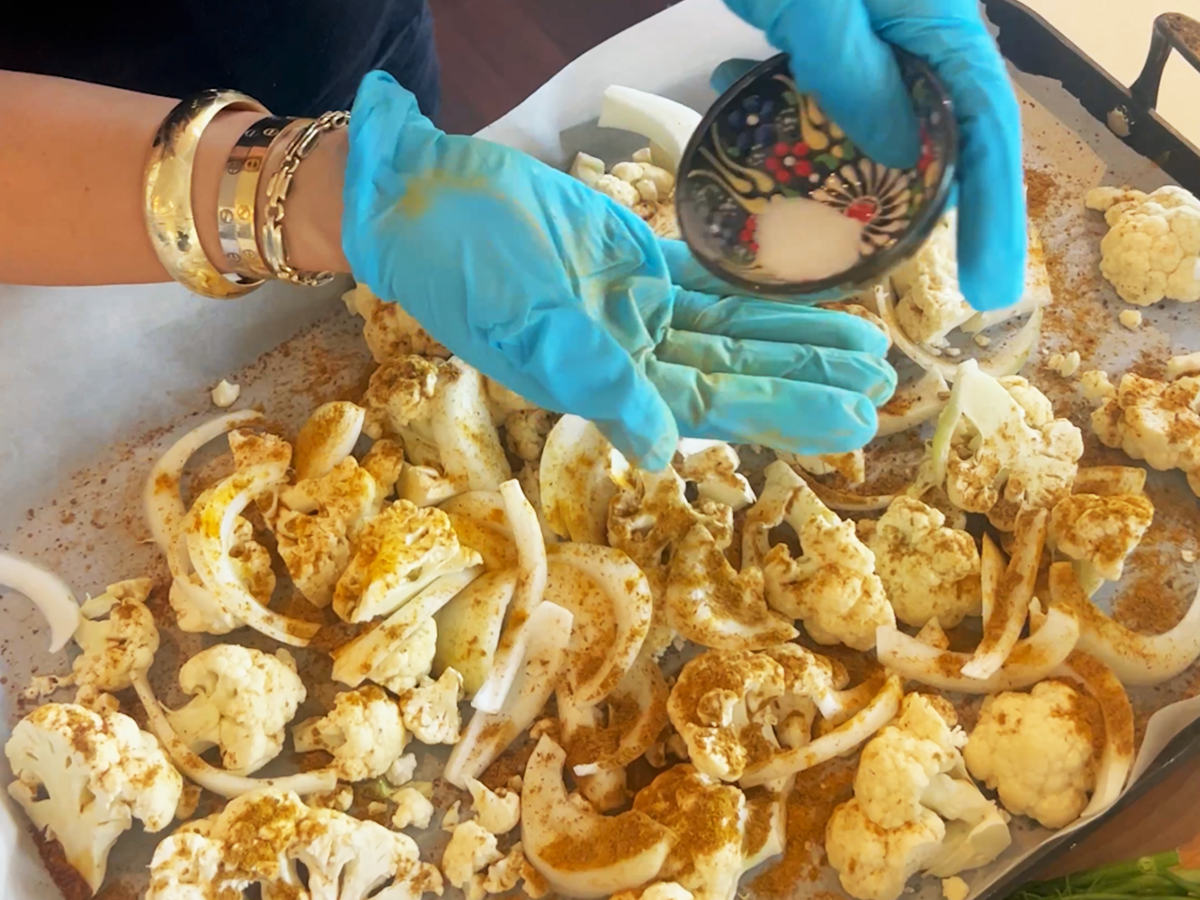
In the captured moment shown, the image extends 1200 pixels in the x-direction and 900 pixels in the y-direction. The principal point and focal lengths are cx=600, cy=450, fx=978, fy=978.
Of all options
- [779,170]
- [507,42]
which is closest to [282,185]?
[779,170]

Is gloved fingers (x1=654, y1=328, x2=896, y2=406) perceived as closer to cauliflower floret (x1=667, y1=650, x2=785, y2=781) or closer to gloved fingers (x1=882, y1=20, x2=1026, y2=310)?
gloved fingers (x1=882, y1=20, x2=1026, y2=310)

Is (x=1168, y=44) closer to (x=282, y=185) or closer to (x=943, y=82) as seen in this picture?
(x=943, y=82)

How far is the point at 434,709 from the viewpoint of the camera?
1.37 m

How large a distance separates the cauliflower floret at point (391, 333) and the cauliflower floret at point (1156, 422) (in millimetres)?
1089

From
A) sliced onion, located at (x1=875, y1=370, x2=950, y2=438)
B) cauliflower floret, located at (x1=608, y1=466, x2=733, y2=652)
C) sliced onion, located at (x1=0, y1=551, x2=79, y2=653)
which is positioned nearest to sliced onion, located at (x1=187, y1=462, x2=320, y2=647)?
sliced onion, located at (x1=0, y1=551, x2=79, y2=653)

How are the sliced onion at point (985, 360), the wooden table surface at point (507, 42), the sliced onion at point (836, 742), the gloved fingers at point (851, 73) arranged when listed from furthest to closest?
1. the wooden table surface at point (507, 42)
2. the sliced onion at point (985, 360)
3. the sliced onion at point (836, 742)
4. the gloved fingers at point (851, 73)

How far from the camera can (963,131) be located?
1.13m

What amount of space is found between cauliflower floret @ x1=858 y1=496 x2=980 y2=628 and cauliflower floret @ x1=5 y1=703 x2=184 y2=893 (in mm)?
1042

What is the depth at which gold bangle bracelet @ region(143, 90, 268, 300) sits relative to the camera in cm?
117

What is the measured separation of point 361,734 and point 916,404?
1.00 meters

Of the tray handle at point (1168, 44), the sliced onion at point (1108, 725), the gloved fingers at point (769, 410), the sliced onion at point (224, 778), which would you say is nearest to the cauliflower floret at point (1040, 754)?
the sliced onion at point (1108, 725)

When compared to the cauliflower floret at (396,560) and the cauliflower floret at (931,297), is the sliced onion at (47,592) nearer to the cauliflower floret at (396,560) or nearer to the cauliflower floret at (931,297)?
the cauliflower floret at (396,560)

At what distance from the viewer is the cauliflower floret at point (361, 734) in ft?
4.33

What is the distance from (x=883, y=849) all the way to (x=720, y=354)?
660mm
